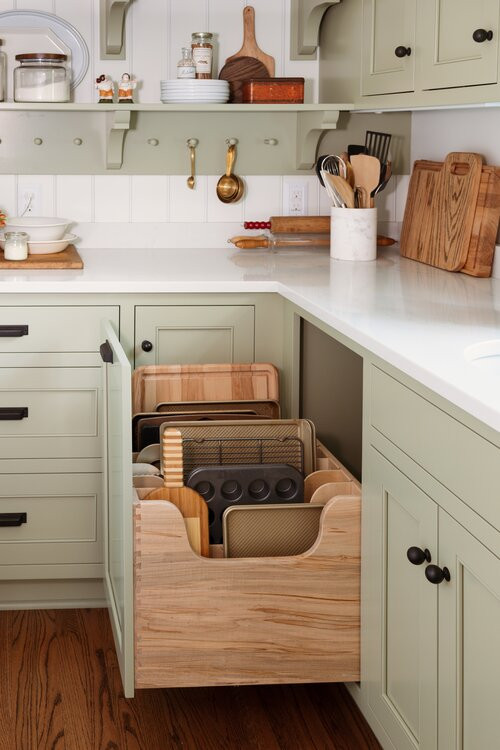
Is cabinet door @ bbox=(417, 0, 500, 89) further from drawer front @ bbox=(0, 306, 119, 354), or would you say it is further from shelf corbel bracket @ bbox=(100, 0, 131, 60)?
shelf corbel bracket @ bbox=(100, 0, 131, 60)

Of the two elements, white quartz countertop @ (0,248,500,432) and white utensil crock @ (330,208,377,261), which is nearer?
white quartz countertop @ (0,248,500,432)

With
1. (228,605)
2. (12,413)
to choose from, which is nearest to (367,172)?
(12,413)

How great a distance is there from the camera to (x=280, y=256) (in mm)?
3154

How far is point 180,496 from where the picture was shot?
2.03 m

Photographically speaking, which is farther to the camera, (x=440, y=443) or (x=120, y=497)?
(x=120, y=497)

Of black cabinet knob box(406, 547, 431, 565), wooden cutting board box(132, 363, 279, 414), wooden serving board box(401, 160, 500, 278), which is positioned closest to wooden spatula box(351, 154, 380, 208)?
wooden serving board box(401, 160, 500, 278)

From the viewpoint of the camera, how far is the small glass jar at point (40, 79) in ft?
9.72

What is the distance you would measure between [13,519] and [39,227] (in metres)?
0.84

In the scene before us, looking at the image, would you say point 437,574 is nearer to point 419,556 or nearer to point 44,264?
point 419,556

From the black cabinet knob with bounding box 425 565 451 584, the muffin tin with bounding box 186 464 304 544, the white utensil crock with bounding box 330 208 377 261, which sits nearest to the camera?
the black cabinet knob with bounding box 425 565 451 584

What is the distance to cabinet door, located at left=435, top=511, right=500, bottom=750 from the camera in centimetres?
138

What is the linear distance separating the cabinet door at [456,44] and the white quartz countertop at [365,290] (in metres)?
0.46

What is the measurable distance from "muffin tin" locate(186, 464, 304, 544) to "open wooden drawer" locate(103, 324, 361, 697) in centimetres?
15

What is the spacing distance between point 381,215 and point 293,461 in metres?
1.35
